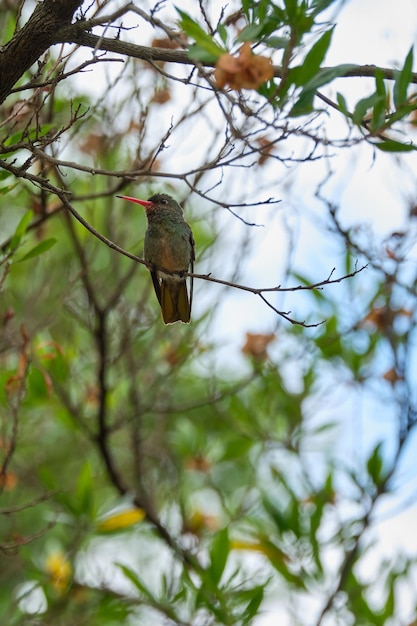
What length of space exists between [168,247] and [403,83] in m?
1.83

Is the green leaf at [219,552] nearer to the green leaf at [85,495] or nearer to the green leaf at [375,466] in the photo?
the green leaf at [85,495]

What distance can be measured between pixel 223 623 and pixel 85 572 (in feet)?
3.47

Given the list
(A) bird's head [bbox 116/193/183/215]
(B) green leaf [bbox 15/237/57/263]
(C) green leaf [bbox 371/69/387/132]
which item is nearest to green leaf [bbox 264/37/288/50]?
(C) green leaf [bbox 371/69/387/132]

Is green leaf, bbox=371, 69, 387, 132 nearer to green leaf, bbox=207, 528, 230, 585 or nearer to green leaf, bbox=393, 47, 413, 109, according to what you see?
green leaf, bbox=393, 47, 413, 109

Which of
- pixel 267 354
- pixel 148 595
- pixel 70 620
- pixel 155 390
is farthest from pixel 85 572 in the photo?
pixel 267 354

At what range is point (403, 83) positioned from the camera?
2164 millimetres

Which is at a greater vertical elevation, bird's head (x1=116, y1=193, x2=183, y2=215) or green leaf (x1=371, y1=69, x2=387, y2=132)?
bird's head (x1=116, y1=193, x2=183, y2=215)

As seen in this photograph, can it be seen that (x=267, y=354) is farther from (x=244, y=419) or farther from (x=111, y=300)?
(x=111, y=300)

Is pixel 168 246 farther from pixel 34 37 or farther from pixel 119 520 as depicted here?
pixel 34 37

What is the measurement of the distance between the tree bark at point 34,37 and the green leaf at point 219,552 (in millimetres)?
2165

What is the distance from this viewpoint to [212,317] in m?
4.28

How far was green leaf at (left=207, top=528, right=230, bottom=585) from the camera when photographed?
3732 mm

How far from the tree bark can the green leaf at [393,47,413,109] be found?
2.54ft

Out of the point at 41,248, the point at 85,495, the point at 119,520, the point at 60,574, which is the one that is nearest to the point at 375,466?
the point at 119,520
